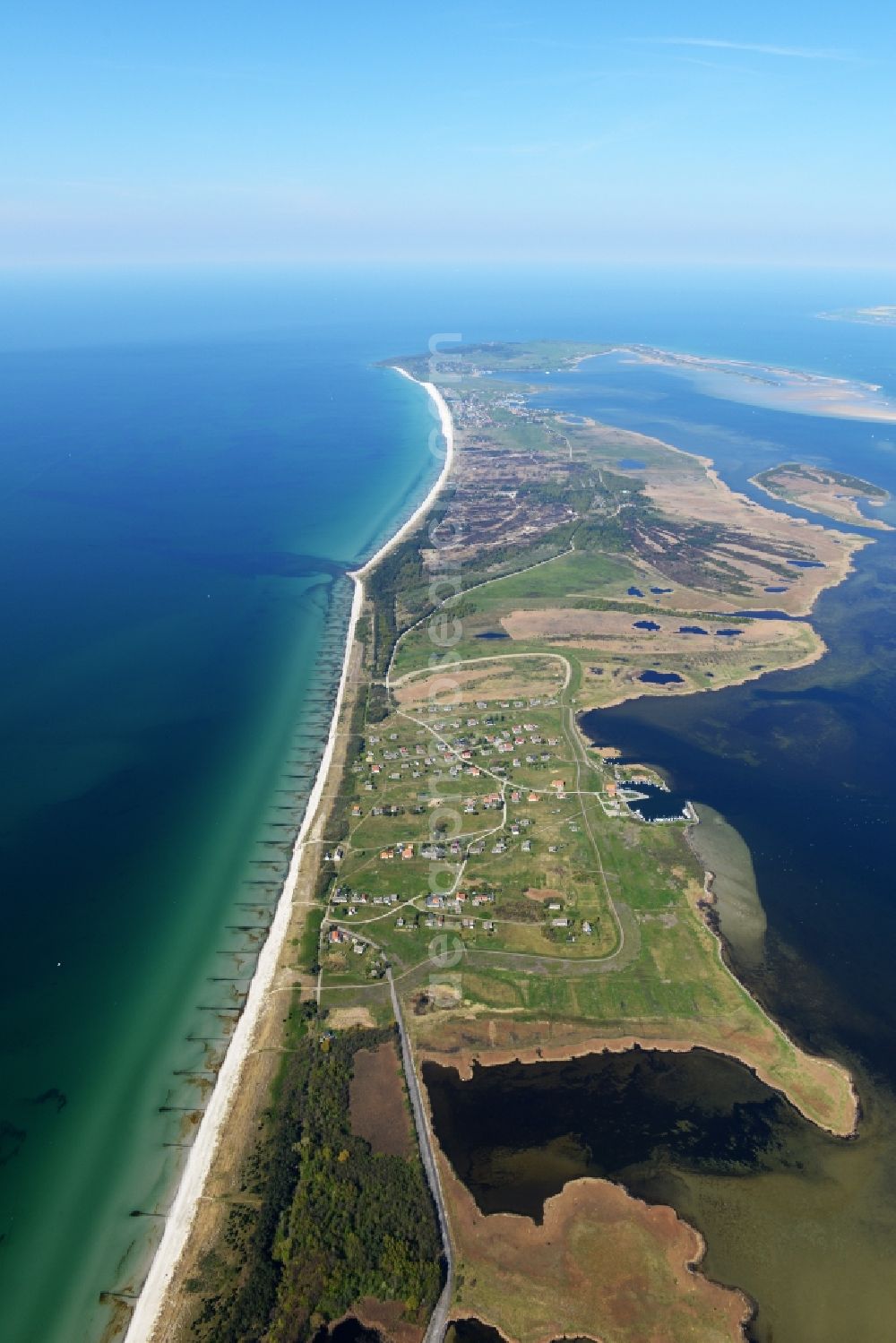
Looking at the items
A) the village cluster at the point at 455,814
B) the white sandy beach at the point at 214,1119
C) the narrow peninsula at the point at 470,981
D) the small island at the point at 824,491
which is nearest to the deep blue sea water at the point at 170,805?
the white sandy beach at the point at 214,1119

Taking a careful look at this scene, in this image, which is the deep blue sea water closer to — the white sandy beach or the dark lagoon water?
the dark lagoon water

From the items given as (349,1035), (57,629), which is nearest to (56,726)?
(57,629)

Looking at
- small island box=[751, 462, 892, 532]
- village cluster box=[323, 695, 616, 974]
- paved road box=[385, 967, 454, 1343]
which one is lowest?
paved road box=[385, 967, 454, 1343]

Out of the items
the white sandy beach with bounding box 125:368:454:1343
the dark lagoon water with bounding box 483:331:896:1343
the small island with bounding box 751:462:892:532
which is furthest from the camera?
the small island with bounding box 751:462:892:532

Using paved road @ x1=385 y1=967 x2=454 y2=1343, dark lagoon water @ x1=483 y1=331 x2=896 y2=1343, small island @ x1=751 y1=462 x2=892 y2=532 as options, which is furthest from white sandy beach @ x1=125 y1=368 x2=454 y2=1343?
small island @ x1=751 y1=462 x2=892 y2=532

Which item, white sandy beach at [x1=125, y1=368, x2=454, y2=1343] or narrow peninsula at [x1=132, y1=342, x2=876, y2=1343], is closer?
white sandy beach at [x1=125, y1=368, x2=454, y2=1343]

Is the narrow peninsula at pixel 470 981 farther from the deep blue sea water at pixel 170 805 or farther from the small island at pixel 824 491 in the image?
the small island at pixel 824 491

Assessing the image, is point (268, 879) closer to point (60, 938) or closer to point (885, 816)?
point (60, 938)

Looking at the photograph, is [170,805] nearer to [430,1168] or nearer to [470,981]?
[470,981]
